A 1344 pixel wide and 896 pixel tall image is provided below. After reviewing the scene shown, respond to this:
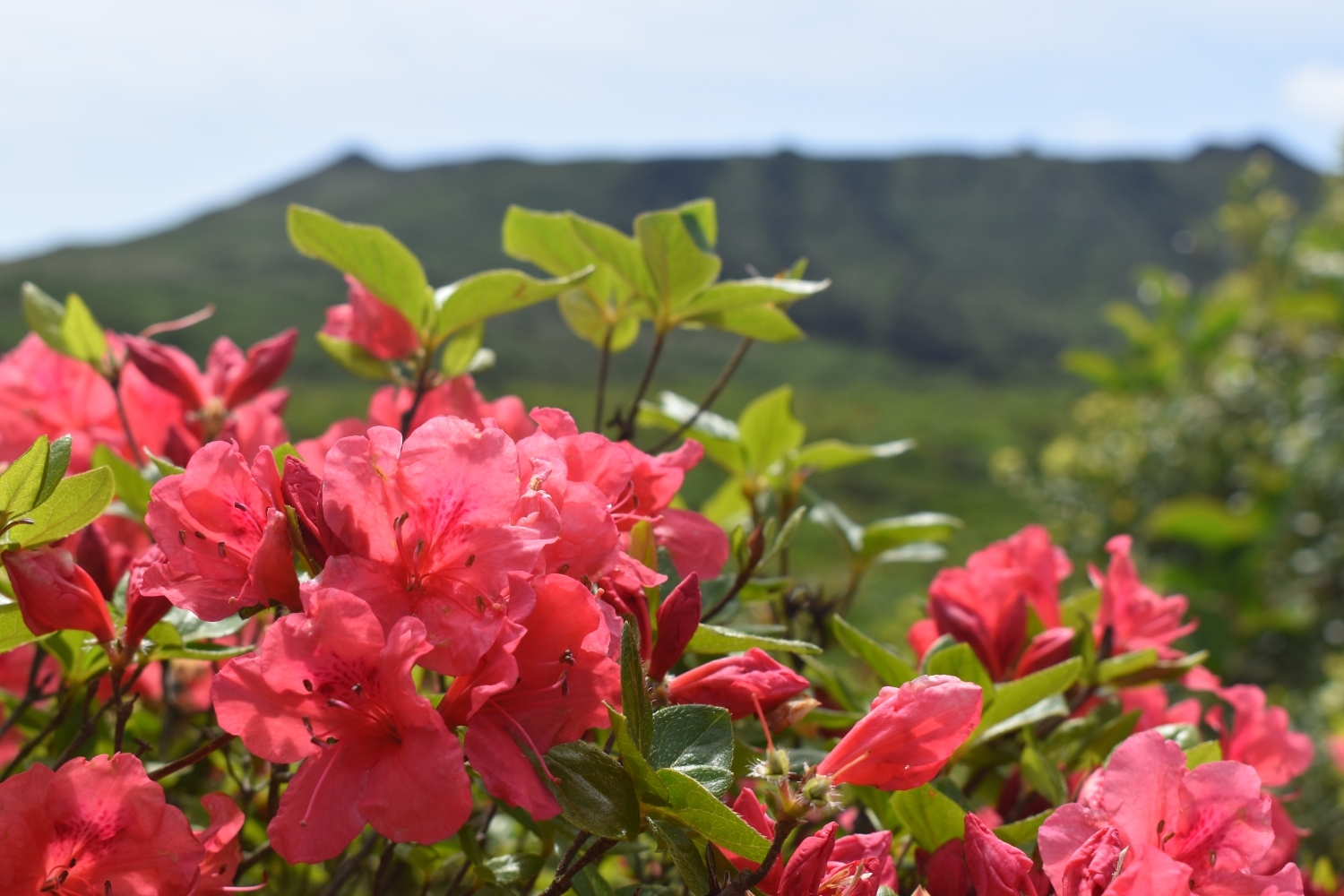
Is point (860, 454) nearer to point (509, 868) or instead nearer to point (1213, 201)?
point (509, 868)

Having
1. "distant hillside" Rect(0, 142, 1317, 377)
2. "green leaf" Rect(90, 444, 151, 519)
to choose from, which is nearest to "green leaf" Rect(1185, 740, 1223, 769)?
"green leaf" Rect(90, 444, 151, 519)

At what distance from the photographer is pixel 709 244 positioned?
1.14 meters

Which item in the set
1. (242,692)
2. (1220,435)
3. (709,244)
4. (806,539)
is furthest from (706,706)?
(806,539)

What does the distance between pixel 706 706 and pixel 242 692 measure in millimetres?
270

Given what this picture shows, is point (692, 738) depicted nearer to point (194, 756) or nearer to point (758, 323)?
point (194, 756)

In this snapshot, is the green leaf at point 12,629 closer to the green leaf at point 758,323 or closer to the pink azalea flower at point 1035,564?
the green leaf at point 758,323

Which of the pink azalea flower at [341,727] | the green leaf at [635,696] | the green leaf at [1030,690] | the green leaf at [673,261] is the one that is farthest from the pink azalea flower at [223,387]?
the green leaf at [1030,690]

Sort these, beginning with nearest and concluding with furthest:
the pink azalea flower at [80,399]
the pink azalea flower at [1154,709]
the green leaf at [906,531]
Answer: the pink azalea flower at [1154,709], the pink azalea flower at [80,399], the green leaf at [906,531]

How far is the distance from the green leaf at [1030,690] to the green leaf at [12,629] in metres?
0.73

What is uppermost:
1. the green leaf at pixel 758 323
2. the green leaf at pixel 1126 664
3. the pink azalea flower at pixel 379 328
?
the green leaf at pixel 758 323

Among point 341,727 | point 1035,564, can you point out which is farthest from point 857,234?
point 341,727

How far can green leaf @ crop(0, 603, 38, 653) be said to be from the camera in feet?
2.32

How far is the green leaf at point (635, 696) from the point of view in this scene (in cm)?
57

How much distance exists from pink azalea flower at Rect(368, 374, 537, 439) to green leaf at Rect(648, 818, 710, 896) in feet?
1.16
